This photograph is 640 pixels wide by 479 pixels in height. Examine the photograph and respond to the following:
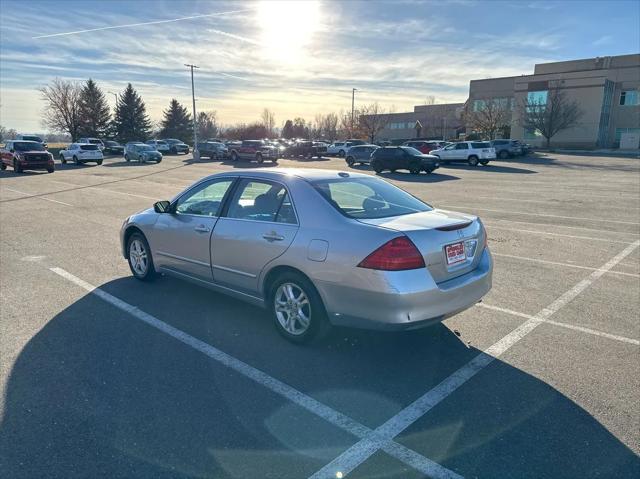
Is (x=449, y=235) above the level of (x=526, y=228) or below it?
above

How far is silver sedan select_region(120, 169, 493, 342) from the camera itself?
139 inches

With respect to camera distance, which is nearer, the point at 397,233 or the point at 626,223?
the point at 397,233

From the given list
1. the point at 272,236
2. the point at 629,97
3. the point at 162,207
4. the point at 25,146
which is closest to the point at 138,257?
the point at 162,207

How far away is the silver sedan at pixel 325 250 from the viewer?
3.53 meters

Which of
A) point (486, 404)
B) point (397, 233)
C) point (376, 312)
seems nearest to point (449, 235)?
point (397, 233)

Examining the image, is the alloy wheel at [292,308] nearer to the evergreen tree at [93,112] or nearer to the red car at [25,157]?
the red car at [25,157]

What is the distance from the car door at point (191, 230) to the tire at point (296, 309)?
102cm

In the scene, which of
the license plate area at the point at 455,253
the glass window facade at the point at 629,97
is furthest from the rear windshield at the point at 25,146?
the glass window facade at the point at 629,97

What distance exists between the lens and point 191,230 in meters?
5.02

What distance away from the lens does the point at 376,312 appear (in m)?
3.53

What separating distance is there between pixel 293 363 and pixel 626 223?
10274 millimetres

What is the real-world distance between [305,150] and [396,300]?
39588 millimetres

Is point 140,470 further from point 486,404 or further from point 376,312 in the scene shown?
point 486,404

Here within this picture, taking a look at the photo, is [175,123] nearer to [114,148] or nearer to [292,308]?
[114,148]
